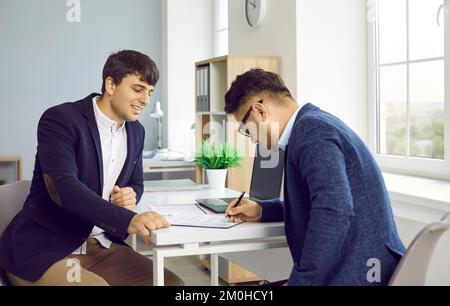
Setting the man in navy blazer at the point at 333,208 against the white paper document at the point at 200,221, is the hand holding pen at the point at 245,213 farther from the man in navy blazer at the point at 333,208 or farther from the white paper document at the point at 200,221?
the man in navy blazer at the point at 333,208

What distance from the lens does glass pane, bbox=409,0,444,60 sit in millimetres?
2875

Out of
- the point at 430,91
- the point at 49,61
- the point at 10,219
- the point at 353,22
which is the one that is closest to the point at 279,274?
the point at 10,219

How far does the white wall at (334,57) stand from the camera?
3.40m

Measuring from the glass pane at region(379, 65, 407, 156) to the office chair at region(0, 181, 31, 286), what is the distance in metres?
1.91

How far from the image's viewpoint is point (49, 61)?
551cm

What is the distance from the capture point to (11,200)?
215 cm

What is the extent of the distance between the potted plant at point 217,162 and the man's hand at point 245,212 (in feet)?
2.82

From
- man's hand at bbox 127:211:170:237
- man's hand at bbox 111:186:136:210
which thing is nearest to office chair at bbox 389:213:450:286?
man's hand at bbox 127:211:170:237

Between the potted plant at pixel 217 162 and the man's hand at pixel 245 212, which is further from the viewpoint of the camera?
the potted plant at pixel 217 162

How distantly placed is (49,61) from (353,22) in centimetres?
311

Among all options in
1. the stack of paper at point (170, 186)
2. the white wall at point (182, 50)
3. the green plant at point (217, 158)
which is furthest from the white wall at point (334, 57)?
the white wall at point (182, 50)

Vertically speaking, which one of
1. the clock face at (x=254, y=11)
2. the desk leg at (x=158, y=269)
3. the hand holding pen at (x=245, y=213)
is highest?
the clock face at (x=254, y=11)
